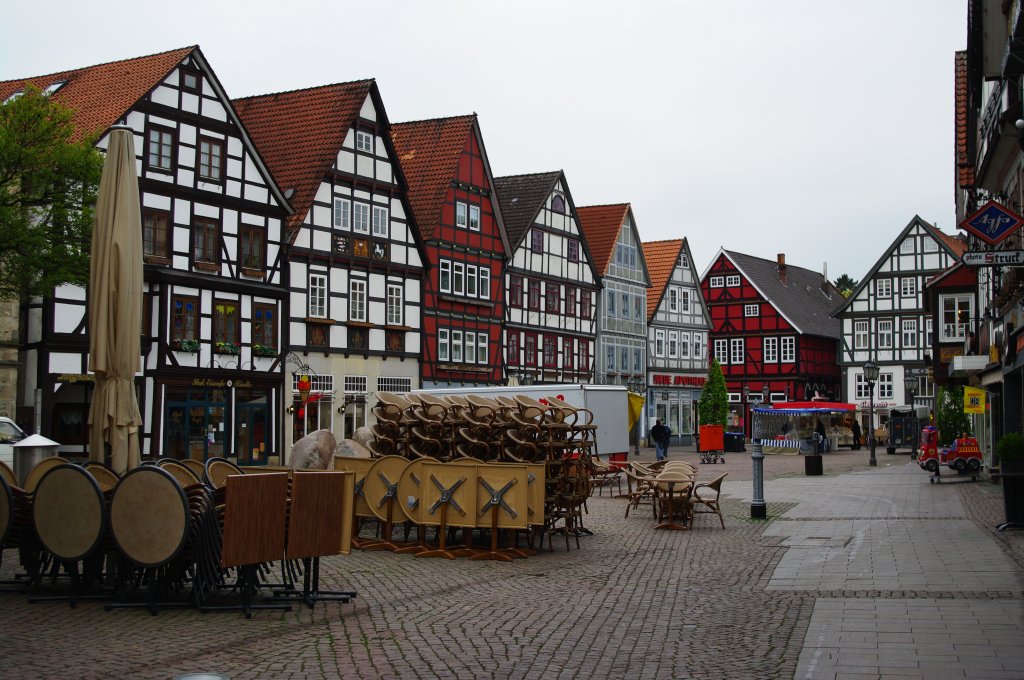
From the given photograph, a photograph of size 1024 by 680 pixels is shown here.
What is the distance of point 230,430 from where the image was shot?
34.2 m

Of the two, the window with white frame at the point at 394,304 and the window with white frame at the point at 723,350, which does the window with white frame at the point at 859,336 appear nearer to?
the window with white frame at the point at 723,350

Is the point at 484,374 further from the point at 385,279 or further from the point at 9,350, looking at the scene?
the point at 9,350

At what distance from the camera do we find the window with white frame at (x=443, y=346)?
43.3 metres

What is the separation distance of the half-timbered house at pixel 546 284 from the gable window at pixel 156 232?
17841mm

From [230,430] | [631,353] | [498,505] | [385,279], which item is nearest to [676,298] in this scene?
[631,353]

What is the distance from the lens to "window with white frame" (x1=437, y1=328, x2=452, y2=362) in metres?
43.3

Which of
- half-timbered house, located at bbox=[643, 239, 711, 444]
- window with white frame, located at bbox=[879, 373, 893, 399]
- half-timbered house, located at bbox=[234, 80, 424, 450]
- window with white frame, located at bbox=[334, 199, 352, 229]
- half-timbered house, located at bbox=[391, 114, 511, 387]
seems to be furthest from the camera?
window with white frame, located at bbox=[879, 373, 893, 399]

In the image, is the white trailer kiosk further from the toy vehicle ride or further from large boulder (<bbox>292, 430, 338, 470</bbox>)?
large boulder (<bbox>292, 430, 338, 470</bbox>)

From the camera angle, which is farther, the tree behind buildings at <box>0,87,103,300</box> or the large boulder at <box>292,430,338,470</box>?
the tree behind buildings at <box>0,87,103,300</box>

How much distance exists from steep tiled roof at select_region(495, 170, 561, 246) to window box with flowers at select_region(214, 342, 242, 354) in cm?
1669

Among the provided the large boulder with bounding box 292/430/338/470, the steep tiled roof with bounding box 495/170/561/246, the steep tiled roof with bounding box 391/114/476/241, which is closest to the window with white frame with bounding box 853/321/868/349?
the steep tiled roof with bounding box 495/170/561/246

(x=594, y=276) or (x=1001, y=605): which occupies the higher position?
(x=594, y=276)

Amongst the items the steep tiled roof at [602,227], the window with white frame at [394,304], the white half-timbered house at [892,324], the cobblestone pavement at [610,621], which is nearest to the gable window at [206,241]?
the window with white frame at [394,304]

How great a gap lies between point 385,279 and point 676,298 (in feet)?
93.6
